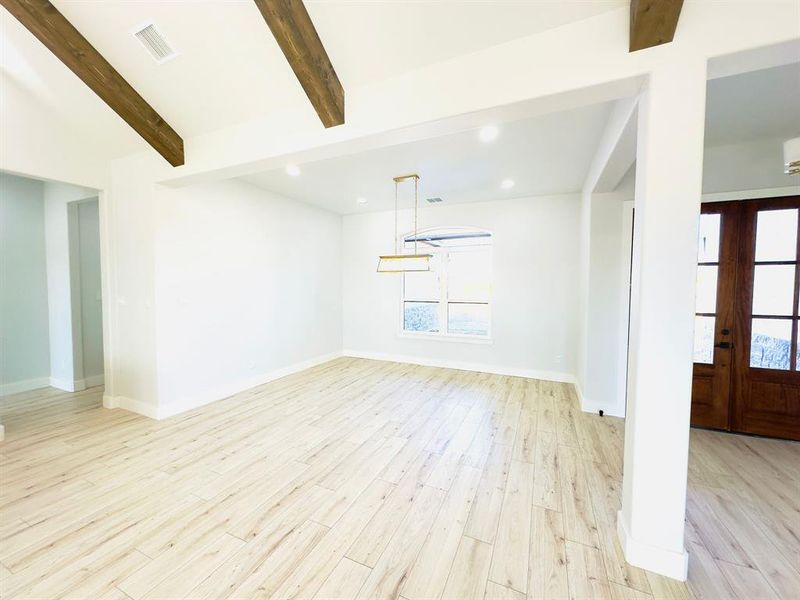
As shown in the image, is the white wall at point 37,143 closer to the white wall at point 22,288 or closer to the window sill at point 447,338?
the white wall at point 22,288

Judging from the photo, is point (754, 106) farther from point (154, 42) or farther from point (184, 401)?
point (184, 401)

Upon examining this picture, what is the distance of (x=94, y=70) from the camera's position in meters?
2.56

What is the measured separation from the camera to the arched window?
564cm

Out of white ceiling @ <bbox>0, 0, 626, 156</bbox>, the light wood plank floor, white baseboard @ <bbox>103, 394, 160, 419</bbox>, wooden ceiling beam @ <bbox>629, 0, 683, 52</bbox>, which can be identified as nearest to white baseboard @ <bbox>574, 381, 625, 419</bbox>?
the light wood plank floor

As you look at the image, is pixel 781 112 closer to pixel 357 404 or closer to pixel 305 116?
pixel 305 116

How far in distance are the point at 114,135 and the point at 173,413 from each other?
3154mm

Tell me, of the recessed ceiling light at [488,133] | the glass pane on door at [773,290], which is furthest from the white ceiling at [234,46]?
the glass pane on door at [773,290]

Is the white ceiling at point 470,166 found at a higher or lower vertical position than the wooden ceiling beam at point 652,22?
higher

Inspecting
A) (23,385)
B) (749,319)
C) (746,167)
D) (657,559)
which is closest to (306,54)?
(657,559)

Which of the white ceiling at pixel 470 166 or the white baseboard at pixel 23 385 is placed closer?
the white ceiling at pixel 470 166

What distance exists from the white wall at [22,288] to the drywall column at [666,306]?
7.16 metres

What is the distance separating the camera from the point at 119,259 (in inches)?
149

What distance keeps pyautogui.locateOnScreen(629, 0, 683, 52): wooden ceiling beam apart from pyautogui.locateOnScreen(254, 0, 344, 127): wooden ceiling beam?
1804 mm

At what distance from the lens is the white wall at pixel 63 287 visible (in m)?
4.48
